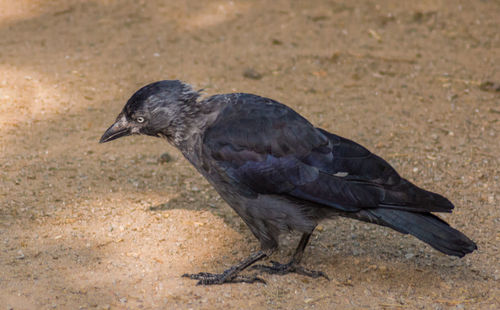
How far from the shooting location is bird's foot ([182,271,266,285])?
149 inches

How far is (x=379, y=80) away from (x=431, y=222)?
3.26m

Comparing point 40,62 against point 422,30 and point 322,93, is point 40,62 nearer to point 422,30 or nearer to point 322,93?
point 322,93

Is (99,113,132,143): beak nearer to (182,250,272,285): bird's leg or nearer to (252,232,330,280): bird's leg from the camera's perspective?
(182,250,272,285): bird's leg

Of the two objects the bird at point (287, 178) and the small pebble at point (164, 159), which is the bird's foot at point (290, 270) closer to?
the bird at point (287, 178)

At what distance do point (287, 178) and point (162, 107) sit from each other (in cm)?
102

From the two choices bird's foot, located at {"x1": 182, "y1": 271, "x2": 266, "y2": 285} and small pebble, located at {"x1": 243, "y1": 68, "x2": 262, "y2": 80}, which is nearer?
bird's foot, located at {"x1": 182, "y1": 271, "x2": 266, "y2": 285}

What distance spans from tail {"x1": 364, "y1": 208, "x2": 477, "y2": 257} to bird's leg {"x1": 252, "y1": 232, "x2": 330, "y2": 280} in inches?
21.6

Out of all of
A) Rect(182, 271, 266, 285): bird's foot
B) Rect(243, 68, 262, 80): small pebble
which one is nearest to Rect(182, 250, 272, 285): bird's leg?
Rect(182, 271, 266, 285): bird's foot

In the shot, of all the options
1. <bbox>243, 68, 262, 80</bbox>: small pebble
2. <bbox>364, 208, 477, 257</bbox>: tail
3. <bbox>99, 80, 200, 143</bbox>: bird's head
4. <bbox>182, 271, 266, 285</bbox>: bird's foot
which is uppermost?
<bbox>99, 80, 200, 143</bbox>: bird's head

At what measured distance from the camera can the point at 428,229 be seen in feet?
12.1

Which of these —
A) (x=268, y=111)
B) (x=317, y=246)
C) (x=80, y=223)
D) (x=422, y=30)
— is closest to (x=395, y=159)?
(x=317, y=246)

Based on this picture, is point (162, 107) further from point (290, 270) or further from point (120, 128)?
point (290, 270)

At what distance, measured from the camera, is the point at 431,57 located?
733cm

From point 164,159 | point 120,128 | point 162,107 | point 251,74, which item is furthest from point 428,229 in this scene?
point 251,74
